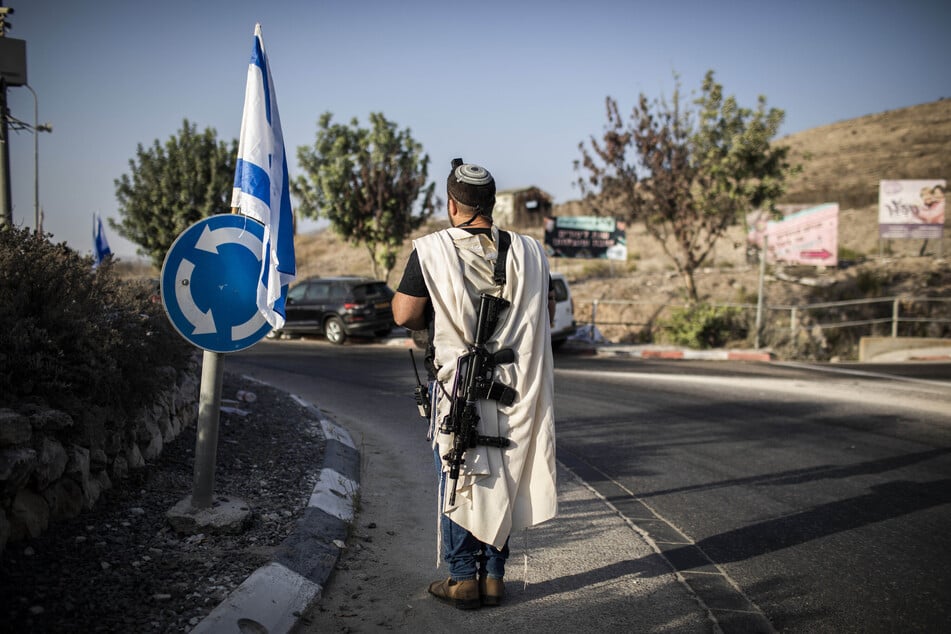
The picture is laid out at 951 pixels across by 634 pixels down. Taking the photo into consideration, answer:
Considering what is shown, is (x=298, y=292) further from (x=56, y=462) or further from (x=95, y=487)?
(x=56, y=462)

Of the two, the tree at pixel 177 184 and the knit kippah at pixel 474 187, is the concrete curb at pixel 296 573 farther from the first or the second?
the tree at pixel 177 184

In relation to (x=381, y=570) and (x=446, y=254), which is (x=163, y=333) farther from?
(x=446, y=254)

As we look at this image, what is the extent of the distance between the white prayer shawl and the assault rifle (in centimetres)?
3

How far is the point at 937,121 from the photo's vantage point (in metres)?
59.7

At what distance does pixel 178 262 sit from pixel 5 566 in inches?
63.0

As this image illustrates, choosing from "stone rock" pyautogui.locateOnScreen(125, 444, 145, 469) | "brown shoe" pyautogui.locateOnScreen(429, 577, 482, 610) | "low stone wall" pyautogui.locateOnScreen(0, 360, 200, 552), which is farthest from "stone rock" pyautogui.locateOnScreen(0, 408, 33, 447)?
"brown shoe" pyautogui.locateOnScreen(429, 577, 482, 610)

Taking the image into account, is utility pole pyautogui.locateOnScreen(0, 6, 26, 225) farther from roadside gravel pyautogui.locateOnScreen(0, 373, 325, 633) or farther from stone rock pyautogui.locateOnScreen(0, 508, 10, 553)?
stone rock pyautogui.locateOnScreen(0, 508, 10, 553)

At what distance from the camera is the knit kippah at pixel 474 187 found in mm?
3375

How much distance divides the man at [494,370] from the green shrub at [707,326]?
48.5ft

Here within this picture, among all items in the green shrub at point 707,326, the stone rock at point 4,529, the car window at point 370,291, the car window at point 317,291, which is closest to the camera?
the stone rock at point 4,529

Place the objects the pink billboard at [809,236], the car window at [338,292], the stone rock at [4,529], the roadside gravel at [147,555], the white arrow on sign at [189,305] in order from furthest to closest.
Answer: the car window at [338,292]
the pink billboard at [809,236]
the white arrow on sign at [189,305]
the stone rock at [4,529]
the roadside gravel at [147,555]

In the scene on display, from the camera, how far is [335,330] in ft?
63.0

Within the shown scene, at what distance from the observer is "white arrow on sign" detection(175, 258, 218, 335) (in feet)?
12.2

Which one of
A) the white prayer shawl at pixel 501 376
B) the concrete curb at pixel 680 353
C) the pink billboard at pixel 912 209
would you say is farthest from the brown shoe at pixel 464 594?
the pink billboard at pixel 912 209
